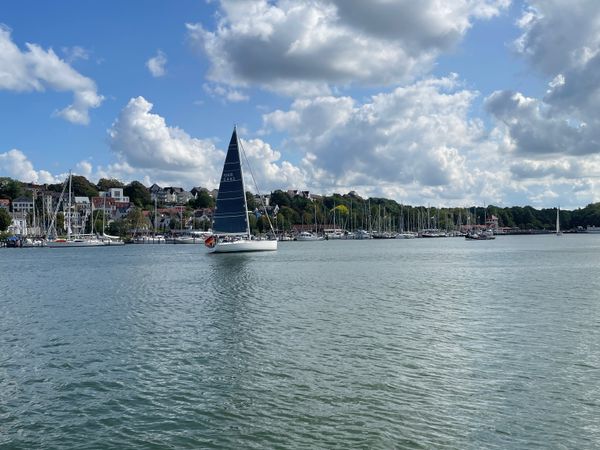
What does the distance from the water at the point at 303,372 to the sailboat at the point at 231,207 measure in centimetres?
5622

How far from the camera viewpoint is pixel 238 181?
323 feet

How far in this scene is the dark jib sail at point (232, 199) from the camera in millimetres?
98188

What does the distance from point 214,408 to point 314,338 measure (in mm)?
9842

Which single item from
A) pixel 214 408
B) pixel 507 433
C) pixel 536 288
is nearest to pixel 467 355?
pixel 507 433

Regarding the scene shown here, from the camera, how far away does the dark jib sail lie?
98.2 m

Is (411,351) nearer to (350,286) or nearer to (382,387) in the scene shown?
(382,387)

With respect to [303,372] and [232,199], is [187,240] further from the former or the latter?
[303,372]

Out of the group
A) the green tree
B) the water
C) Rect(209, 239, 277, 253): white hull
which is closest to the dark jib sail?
Rect(209, 239, 277, 253): white hull

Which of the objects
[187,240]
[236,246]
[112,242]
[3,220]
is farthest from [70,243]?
[236,246]

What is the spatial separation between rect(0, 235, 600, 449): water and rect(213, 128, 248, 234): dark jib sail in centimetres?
5623

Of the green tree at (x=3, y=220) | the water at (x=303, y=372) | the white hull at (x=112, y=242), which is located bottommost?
the water at (x=303, y=372)

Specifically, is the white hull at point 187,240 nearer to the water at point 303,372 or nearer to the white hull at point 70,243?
the white hull at point 70,243

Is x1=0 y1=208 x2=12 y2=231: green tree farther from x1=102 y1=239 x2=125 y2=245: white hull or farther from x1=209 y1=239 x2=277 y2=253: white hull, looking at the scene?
x1=209 y1=239 x2=277 y2=253: white hull

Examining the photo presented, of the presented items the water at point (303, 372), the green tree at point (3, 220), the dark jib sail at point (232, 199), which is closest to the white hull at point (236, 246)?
the dark jib sail at point (232, 199)
